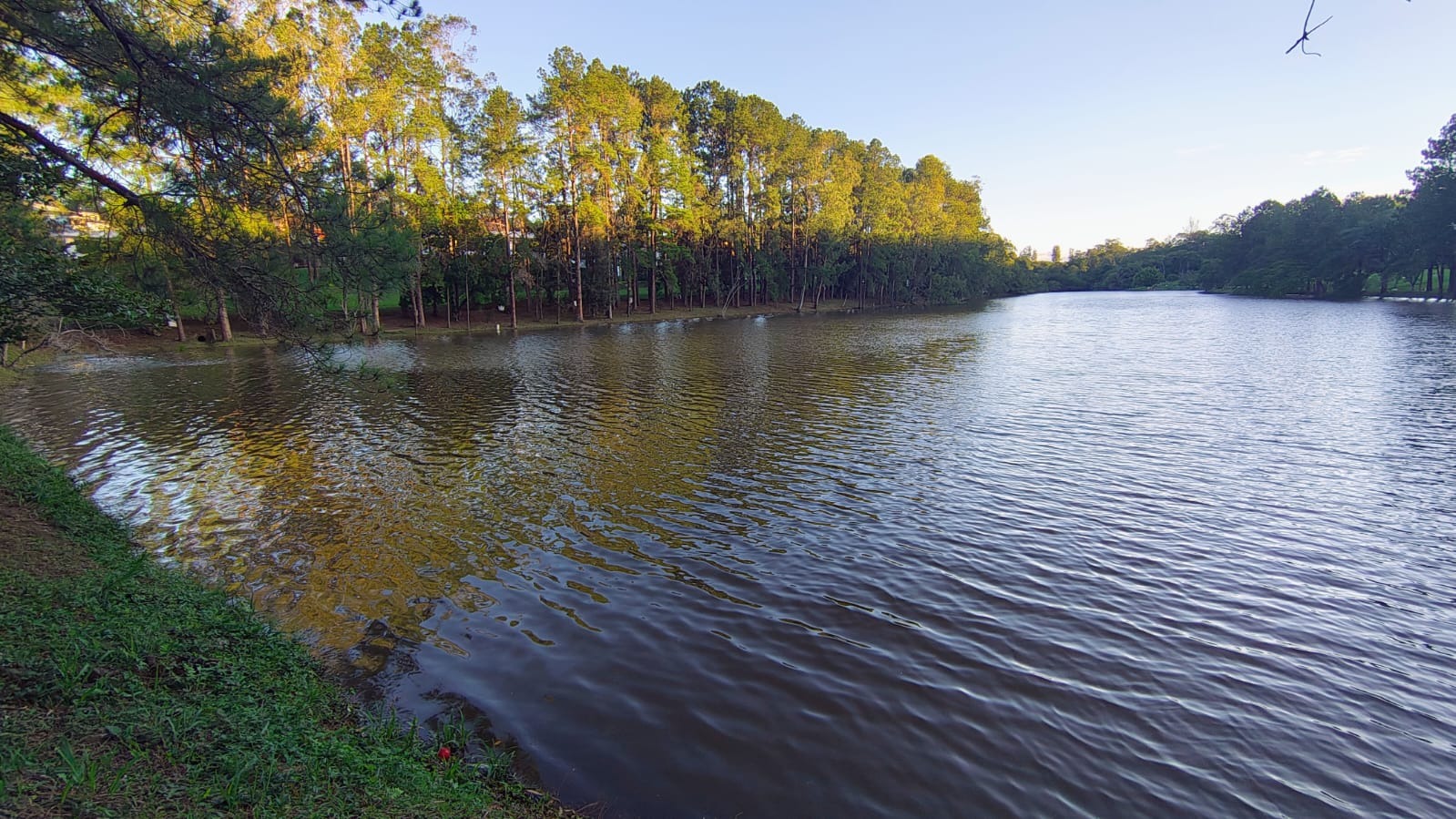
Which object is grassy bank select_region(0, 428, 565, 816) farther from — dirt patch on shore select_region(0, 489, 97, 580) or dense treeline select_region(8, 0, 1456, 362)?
dense treeline select_region(8, 0, 1456, 362)

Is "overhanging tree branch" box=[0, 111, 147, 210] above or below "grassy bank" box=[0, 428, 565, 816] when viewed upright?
above

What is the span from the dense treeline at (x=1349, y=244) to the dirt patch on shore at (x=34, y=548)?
10022cm

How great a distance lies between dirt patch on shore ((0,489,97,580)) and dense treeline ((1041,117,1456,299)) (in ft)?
329

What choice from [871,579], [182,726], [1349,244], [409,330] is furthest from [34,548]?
[1349,244]

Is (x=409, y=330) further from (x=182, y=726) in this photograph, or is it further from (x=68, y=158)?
(x=182, y=726)

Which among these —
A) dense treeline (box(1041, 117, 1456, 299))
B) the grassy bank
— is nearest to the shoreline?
the grassy bank

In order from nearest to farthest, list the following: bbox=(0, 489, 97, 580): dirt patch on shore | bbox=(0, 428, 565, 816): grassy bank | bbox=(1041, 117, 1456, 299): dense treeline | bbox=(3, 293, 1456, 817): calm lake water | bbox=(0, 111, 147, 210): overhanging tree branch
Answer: bbox=(0, 428, 565, 816): grassy bank → bbox=(3, 293, 1456, 817): calm lake water → bbox=(0, 489, 97, 580): dirt patch on shore → bbox=(0, 111, 147, 210): overhanging tree branch → bbox=(1041, 117, 1456, 299): dense treeline

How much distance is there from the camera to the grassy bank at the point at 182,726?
3703 millimetres

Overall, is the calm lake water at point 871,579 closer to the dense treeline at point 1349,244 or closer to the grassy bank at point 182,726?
the grassy bank at point 182,726

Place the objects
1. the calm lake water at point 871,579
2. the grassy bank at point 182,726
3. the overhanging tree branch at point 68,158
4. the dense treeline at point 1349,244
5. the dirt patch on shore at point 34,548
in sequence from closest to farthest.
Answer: the grassy bank at point 182,726 < the calm lake water at point 871,579 < the dirt patch on shore at point 34,548 < the overhanging tree branch at point 68,158 < the dense treeline at point 1349,244

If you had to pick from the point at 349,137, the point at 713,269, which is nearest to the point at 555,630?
the point at 349,137

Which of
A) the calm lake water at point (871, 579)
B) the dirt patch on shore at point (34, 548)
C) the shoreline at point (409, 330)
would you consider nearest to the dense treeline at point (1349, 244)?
the shoreline at point (409, 330)

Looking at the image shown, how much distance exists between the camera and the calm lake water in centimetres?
557

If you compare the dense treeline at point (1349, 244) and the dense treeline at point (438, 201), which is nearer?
the dense treeline at point (438, 201)
